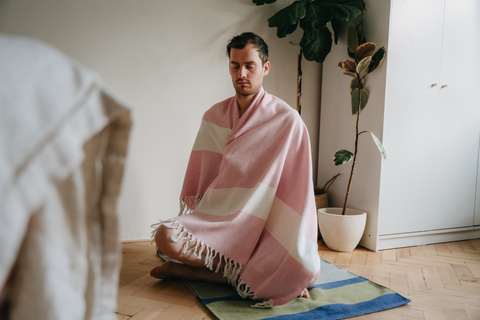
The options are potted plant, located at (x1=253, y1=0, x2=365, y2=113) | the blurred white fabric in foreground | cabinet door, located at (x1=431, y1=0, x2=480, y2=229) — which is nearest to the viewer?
the blurred white fabric in foreground

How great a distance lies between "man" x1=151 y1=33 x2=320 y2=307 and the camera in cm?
145

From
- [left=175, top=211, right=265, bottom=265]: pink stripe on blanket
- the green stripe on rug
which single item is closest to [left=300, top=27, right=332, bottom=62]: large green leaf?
[left=175, top=211, right=265, bottom=265]: pink stripe on blanket

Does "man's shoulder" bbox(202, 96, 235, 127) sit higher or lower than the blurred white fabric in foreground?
higher

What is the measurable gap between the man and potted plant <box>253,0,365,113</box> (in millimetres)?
732

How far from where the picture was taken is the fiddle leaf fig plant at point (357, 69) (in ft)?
6.99

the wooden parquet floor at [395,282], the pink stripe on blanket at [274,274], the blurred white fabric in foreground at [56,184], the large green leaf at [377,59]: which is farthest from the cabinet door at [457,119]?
the blurred white fabric in foreground at [56,184]

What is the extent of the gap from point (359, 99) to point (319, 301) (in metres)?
1.37

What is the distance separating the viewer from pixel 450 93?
2395 millimetres

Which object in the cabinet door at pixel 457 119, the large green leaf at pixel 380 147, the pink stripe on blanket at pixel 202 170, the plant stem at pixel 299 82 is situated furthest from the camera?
the plant stem at pixel 299 82

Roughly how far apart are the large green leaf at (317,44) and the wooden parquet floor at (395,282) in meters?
1.41

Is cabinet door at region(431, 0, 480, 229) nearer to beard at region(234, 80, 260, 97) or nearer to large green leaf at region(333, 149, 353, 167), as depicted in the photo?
large green leaf at region(333, 149, 353, 167)

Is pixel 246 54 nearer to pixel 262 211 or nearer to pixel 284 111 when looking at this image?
pixel 284 111

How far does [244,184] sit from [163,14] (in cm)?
150

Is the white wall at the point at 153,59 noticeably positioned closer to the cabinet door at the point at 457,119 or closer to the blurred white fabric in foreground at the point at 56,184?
the cabinet door at the point at 457,119
